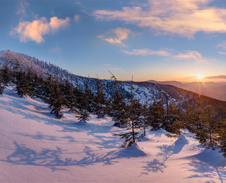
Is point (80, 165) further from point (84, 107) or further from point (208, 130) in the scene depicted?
point (84, 107)

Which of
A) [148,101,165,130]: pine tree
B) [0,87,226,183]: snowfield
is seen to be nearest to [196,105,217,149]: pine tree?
[0,87,226,183]: snowfield

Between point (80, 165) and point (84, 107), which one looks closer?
point (80, 165)

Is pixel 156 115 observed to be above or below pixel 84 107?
below

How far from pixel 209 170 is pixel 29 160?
11382 mm

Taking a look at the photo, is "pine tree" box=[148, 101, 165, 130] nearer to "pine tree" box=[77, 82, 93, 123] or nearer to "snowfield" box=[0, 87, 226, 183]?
"pine tree" box=[77, 82, 93, 123]

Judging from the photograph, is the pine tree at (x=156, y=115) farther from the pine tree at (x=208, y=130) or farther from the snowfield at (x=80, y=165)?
the snowfield at (x=80, y=165)

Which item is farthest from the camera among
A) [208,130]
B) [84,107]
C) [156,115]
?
[156,115]

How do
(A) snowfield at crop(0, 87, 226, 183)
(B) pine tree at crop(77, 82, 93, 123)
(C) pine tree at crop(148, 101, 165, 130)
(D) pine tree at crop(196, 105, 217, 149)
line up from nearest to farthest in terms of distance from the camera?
(A) snowfield at crop(0, 87, 226, 183)
(D) pine tree at crop(196, 105, 217, 149)
(B) pine tree at crop(77, 82, 93, 123)
(C) pine tree at crop(148, 101, 165, 130)

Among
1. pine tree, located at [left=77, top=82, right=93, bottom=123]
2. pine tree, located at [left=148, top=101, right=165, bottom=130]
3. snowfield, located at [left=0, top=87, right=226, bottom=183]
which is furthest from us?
pine tree, located at [left=148, top=101, right=165, bottom=130]

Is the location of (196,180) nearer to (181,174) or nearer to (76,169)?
(181,174)

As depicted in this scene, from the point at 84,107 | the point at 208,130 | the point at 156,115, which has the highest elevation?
the point at 84,107

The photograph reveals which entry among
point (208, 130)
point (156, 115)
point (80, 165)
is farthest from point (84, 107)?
point (208, 130)

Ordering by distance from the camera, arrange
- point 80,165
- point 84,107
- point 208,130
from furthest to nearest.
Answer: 1. point 84,107
2. point 208,130
3. point 80,165

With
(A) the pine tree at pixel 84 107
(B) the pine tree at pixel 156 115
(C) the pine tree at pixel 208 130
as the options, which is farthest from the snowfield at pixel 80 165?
(B) the pine tree at pixel 156 115
